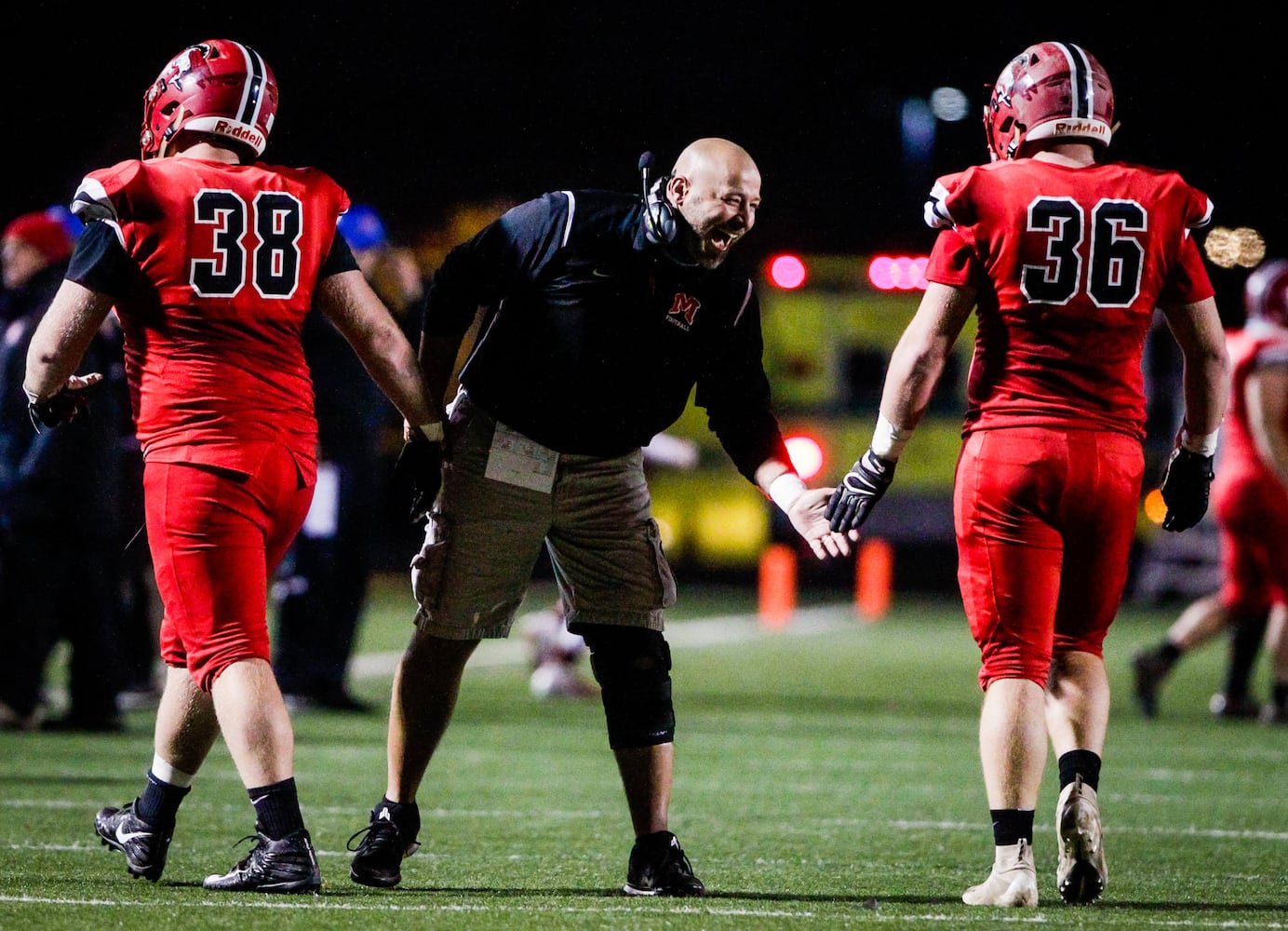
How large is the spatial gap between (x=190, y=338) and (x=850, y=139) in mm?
20590

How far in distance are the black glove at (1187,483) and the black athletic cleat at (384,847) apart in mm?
2215

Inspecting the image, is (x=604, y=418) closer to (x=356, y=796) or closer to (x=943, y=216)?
(x=943, y=216)

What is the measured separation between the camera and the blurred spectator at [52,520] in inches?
357

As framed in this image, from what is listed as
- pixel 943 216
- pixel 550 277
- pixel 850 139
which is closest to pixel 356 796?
pixel 550 277

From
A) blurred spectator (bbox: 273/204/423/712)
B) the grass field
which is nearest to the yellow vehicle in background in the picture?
the grass field

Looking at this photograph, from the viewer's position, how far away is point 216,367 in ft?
15.9

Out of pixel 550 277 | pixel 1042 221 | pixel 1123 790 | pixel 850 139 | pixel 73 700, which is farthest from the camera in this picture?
pixel 850 139

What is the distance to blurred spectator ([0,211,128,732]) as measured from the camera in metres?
9.08

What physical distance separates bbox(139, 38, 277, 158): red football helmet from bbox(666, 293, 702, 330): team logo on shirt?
1123mm

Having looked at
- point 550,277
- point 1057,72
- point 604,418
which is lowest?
Answer: point 604,418

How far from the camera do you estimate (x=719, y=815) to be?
6.81 m

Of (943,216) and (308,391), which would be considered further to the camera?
(308,391)

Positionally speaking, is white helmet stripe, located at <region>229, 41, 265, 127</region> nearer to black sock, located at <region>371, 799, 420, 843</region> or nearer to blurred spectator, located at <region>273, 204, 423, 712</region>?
black sock, located at <region>371, 799, 420, 843</region>

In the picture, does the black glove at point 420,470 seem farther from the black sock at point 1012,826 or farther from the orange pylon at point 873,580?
the orange pylon at point 873,580
